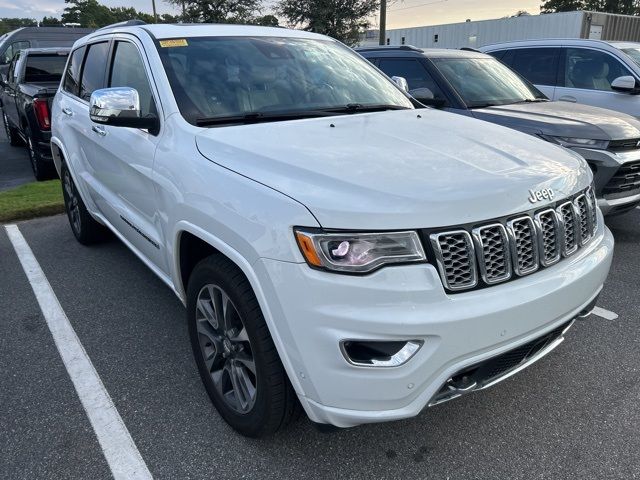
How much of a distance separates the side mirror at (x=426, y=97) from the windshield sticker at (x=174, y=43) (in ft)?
8.03

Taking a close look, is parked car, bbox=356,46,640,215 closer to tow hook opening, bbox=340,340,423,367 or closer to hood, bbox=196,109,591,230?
hood, bbox=196,109,591,230

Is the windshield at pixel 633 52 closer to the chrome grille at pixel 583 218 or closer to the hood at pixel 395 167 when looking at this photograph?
the hood at pixel 395 167

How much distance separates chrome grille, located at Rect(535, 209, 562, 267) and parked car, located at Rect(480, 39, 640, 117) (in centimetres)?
517

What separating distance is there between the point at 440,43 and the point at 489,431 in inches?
1049

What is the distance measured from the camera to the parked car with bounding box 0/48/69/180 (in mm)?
7051

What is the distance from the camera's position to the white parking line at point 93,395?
230 cm

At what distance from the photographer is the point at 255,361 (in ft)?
7.00

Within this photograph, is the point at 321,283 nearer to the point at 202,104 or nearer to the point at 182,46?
the point at 202,104

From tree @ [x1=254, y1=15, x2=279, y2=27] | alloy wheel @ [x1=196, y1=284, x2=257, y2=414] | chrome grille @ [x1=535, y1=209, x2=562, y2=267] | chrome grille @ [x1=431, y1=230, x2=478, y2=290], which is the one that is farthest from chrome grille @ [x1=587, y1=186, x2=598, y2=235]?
tree @ [x1=254, y1=15, x2=279, y2=27]

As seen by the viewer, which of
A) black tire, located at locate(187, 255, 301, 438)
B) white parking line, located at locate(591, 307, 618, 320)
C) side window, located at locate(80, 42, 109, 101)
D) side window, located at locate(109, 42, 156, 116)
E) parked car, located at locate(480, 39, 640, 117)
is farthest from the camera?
parked car, located at locate(480, 39, 640, 117)

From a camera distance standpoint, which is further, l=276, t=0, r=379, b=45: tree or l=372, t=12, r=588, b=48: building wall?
l=276, t=0, r=379, b=45: tree

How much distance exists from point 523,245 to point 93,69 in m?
3.71

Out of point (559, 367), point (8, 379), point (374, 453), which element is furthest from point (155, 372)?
point (559, 367)

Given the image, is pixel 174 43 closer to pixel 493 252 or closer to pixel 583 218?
pixel 493 252
